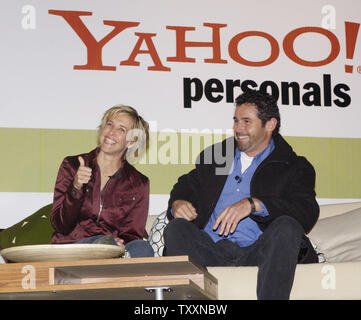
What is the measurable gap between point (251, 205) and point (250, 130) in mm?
669

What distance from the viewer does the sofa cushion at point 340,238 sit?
382cm

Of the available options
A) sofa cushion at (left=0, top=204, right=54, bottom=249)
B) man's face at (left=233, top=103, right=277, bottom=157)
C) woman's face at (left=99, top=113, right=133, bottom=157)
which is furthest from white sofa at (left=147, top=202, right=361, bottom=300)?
sofa cushion at (left=0, top=204, right=54, bottom=249)

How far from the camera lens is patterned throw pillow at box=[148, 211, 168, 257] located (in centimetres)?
382

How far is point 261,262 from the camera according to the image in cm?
312

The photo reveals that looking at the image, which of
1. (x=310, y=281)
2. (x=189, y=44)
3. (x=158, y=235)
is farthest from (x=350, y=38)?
(x=310, y=281)

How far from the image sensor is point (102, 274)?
286 centimetres

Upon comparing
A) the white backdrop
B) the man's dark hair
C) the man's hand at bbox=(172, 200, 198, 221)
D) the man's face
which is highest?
the white backdrop

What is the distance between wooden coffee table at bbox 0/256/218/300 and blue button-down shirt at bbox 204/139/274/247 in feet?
2.43

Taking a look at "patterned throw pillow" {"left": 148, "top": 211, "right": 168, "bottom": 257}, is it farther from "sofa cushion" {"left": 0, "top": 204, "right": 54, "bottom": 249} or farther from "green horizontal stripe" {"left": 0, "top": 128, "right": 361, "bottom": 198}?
"green horizontal stripe" {"left": 0, "top": 128, "right": 361, "bottom": 198}

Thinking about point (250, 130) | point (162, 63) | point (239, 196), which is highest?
point (162, 63)

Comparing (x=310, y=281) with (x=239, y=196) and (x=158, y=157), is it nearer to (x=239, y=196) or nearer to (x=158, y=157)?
(x=239, y=196)
